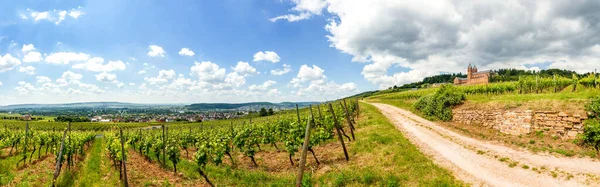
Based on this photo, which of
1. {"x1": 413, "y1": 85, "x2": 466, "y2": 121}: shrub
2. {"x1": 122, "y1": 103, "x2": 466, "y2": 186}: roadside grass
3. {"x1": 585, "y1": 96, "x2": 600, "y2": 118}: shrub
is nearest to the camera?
{"x1": 122, "y1": 103, "x2": 466, "y2": 186}: roadside grass

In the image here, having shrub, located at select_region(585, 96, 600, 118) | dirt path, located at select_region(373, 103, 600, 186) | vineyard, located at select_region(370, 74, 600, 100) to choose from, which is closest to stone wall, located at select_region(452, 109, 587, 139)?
shrub, located at select_region(585, 96, 600, 118)

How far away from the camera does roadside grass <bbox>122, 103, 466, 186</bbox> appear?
41.1 ft

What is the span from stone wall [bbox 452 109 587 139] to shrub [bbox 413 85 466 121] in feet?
10.0

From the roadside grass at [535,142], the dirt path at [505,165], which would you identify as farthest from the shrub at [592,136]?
the dirt path at [505,165]

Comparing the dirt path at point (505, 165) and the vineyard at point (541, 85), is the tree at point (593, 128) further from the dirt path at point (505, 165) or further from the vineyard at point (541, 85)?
the vineyard at point (541, 85)

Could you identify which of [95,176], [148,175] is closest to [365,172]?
[148,175]

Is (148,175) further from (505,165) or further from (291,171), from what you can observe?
(505,165)

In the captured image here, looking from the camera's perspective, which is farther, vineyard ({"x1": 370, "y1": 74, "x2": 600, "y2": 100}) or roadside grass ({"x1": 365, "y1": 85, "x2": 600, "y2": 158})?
vineyard ({"x1": 370, "y1": 74, "x2": 600, "y2": 100})

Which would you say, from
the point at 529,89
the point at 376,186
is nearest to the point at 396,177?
the point at 376,186

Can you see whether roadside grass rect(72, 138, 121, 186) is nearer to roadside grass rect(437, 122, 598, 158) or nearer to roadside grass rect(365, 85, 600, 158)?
roadside grass rect(437, 122, 598, 158)

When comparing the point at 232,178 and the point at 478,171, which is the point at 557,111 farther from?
the point at 232,178

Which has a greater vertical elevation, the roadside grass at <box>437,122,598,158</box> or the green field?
the roadside grass at <box>437,122,598,158</box>

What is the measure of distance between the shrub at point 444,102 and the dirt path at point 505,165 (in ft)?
36.8

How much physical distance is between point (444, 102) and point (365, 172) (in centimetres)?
2118
